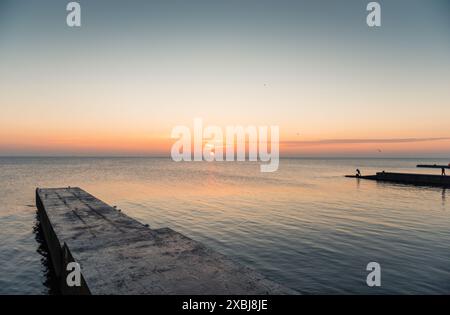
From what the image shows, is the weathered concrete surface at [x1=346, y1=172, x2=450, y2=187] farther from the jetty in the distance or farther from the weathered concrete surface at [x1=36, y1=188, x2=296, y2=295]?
the weathered concrete surface at [x1=36, y1=188, x2=296, y2=295]

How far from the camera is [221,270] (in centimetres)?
895

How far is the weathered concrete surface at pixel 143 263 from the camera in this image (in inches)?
303

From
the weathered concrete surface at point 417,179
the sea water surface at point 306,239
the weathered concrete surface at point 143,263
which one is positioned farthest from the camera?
the weathered concrete surface at point 417,179

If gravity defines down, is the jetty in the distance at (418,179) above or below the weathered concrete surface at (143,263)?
below

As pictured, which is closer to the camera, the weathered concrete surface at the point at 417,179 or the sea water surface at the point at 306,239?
the sea water surface at the point at 306,239

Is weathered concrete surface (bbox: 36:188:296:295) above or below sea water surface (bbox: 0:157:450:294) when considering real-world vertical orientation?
above

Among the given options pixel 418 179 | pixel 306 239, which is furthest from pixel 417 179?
pixel 306 239

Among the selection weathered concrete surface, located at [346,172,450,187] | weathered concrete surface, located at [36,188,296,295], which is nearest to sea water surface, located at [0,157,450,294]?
weathered concrete surface, located at [36,188,296,295]

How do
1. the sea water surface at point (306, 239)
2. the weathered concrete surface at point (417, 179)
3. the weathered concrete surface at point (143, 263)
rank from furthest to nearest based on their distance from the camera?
the weathered concrete surface at point (417, 179), the sea water surface at point (306, 239), the weathered concrete surface at point (143, 263)

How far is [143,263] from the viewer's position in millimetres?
9406

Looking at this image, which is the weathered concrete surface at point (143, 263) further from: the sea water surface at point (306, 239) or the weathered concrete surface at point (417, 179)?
the weathered concrete surface at point (417, 179)

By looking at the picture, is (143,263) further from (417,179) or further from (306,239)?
(417,179)

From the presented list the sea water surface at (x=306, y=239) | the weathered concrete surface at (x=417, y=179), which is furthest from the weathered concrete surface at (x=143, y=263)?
the weathered concrete surface at (x=417, y=179)

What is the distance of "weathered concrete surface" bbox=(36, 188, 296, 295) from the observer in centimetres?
771
